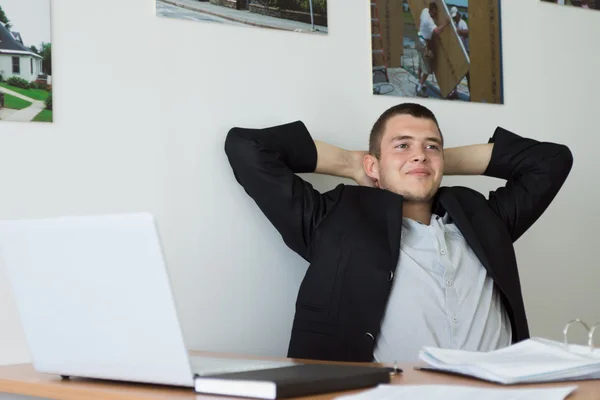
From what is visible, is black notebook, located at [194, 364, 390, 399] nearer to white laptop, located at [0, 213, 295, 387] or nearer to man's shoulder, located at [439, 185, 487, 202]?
white laptop, located at [0, 213, 295, 387]

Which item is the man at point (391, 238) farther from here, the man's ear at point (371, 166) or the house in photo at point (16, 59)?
the house in photo at point (16, 59)

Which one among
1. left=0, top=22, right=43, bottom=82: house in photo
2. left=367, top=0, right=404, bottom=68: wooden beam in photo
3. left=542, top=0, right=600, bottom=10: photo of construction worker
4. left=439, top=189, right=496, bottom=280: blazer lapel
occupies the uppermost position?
left=542, top=0, right=600, bottom=10: photo of construction worker

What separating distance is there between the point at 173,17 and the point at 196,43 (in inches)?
4.0

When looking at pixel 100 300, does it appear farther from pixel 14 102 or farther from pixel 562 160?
pixel 562 160

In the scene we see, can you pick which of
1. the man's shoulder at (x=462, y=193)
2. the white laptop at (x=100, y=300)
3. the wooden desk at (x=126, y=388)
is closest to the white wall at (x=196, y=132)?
the man's shoulder at (x=462, y=193)

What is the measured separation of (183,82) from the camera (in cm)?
231

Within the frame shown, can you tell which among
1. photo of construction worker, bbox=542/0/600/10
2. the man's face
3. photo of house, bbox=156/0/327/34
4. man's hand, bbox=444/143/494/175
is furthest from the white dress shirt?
photo of construction worker, bbox=542/0/600/10

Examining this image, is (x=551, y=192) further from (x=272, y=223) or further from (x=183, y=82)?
(x=183, y=82)

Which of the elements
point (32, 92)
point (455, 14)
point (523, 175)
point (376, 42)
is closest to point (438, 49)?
point (455, 14)

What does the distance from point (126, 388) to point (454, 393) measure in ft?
1.69

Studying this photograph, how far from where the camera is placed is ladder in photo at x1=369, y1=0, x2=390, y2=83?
105 inches

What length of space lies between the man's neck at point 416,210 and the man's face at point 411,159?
33 millimetres

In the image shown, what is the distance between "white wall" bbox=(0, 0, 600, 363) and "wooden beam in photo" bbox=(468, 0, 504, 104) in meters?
0.07

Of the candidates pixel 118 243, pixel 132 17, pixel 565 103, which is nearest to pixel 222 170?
pixel 132 17
